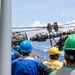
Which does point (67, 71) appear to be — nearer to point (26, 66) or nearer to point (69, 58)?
point (69, 58)

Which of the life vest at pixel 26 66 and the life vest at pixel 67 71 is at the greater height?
the life vest at pixel 67 71

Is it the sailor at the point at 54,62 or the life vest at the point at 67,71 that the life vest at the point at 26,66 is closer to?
the sailor at the point at 54,62

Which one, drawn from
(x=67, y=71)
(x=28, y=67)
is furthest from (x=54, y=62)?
(x=67, y=71)

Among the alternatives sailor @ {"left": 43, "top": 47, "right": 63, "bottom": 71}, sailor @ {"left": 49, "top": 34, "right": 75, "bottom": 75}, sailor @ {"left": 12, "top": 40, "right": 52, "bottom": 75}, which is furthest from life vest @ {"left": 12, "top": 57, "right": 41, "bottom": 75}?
sailor @ {"left": 49, "top": 34, "right": 75, "bottom": 75}

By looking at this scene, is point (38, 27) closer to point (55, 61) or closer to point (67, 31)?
point (67, 31)

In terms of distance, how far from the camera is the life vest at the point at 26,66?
411 cm

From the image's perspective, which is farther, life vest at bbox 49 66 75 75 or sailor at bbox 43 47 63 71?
sailor at bbox 43 47 63 71

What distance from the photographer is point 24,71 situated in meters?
4.15

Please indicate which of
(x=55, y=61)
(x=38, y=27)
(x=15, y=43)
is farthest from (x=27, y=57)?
(x=38, y=27)

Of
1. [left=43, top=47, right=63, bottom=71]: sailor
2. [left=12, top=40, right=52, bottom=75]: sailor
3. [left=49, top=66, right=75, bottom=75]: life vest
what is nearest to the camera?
[left=49, top=66, right=75, bottom=75]: life vest

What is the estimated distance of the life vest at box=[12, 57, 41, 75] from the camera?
Result: 4.11m

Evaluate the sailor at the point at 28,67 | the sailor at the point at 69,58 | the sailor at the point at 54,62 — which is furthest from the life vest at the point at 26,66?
the sailor at the point at 69,58

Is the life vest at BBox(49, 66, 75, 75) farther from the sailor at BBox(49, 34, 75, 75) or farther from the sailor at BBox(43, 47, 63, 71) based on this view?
the sailor at BBox(43, 47, 63, 71)

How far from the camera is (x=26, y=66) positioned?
4.13 metres
